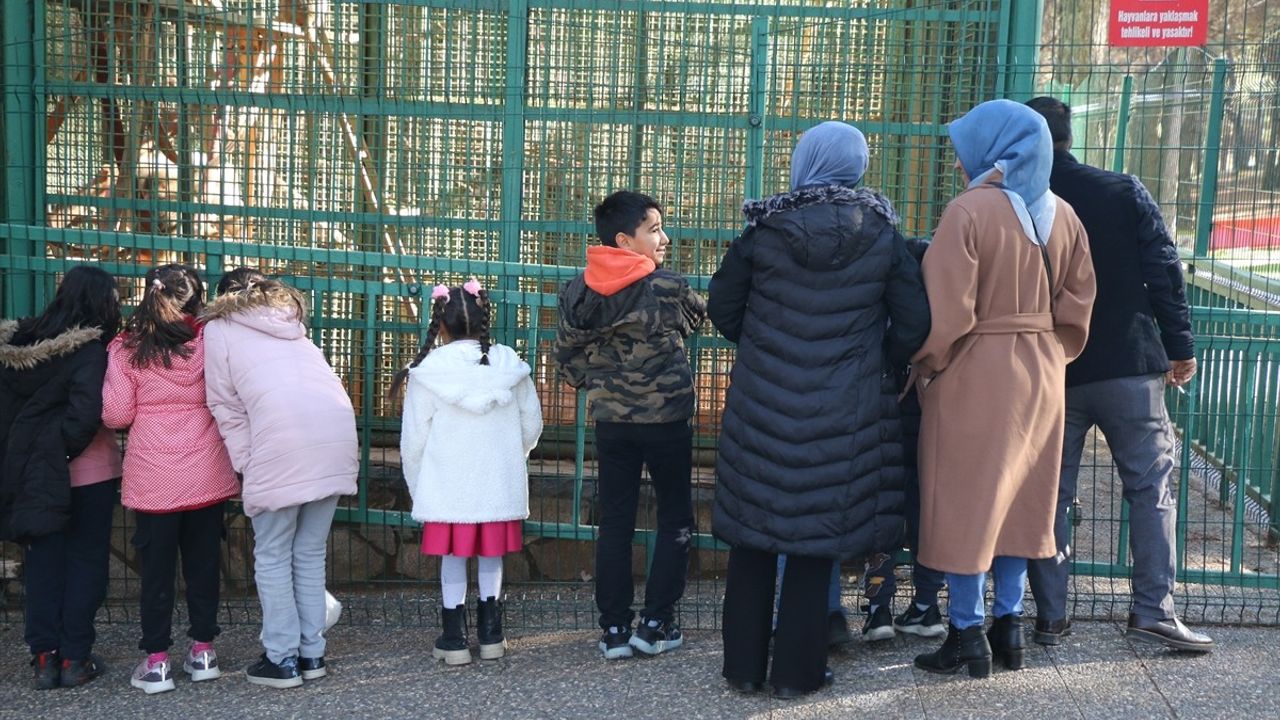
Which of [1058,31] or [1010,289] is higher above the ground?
[1058,31]

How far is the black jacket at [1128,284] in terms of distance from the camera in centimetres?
466

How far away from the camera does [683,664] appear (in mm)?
4930

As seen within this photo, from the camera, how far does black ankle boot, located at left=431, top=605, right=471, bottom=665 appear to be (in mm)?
4938

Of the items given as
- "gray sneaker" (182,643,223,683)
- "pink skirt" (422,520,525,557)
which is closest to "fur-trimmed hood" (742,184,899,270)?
"pink skirt" (422,520,525,557)

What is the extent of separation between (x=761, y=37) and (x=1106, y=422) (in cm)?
199

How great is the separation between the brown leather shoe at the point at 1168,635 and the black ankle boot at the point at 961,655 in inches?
24.8

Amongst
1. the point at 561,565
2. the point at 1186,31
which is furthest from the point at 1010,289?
the point at 561,565

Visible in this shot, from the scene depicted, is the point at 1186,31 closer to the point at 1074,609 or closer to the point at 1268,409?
the point at 1268,409

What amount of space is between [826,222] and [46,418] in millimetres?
2754

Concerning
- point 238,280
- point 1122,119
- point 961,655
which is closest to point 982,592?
point 961,655

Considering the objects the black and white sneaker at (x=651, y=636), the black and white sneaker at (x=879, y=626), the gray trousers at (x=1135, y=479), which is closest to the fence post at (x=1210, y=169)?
the gray trousers at (x=1135, y=479)

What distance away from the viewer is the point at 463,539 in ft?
15.8

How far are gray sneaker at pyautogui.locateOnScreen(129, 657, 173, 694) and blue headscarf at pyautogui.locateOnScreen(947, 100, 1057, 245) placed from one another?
3291mm

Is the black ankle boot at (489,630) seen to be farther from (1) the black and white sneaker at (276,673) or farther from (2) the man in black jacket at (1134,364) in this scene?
(2) the man in black jacket at (1134,364)
